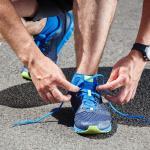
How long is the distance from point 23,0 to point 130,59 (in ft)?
1.99

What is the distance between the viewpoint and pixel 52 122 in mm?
2092

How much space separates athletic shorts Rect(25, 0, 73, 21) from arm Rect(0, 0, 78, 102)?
534mm

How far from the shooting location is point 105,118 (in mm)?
2004

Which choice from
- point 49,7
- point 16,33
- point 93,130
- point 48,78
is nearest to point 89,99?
point 93,130

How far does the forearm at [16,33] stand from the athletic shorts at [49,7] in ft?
1.76

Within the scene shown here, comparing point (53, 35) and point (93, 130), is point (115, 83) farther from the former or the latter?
point (53, 35)

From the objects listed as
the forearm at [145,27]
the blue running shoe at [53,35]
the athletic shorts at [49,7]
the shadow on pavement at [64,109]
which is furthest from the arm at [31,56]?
the blue running shoe at [53,35]

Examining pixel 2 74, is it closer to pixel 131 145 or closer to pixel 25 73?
pixel 25 73

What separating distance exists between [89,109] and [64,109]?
21cm

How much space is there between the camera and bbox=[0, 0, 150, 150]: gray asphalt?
191cm

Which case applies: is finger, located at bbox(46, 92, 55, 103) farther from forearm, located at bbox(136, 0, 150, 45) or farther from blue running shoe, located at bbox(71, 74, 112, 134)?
forearm, located at bbox(136, 0, 150, 45)

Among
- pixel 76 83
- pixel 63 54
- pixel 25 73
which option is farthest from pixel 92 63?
pixel 63 54

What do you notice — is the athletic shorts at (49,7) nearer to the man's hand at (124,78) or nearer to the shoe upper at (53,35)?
the shoe upper at (53,35)

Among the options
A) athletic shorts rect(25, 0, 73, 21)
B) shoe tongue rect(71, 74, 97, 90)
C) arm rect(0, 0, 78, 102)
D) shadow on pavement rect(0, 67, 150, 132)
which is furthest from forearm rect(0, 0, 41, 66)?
athletic shorts rect(25, 0, 73, 21)
